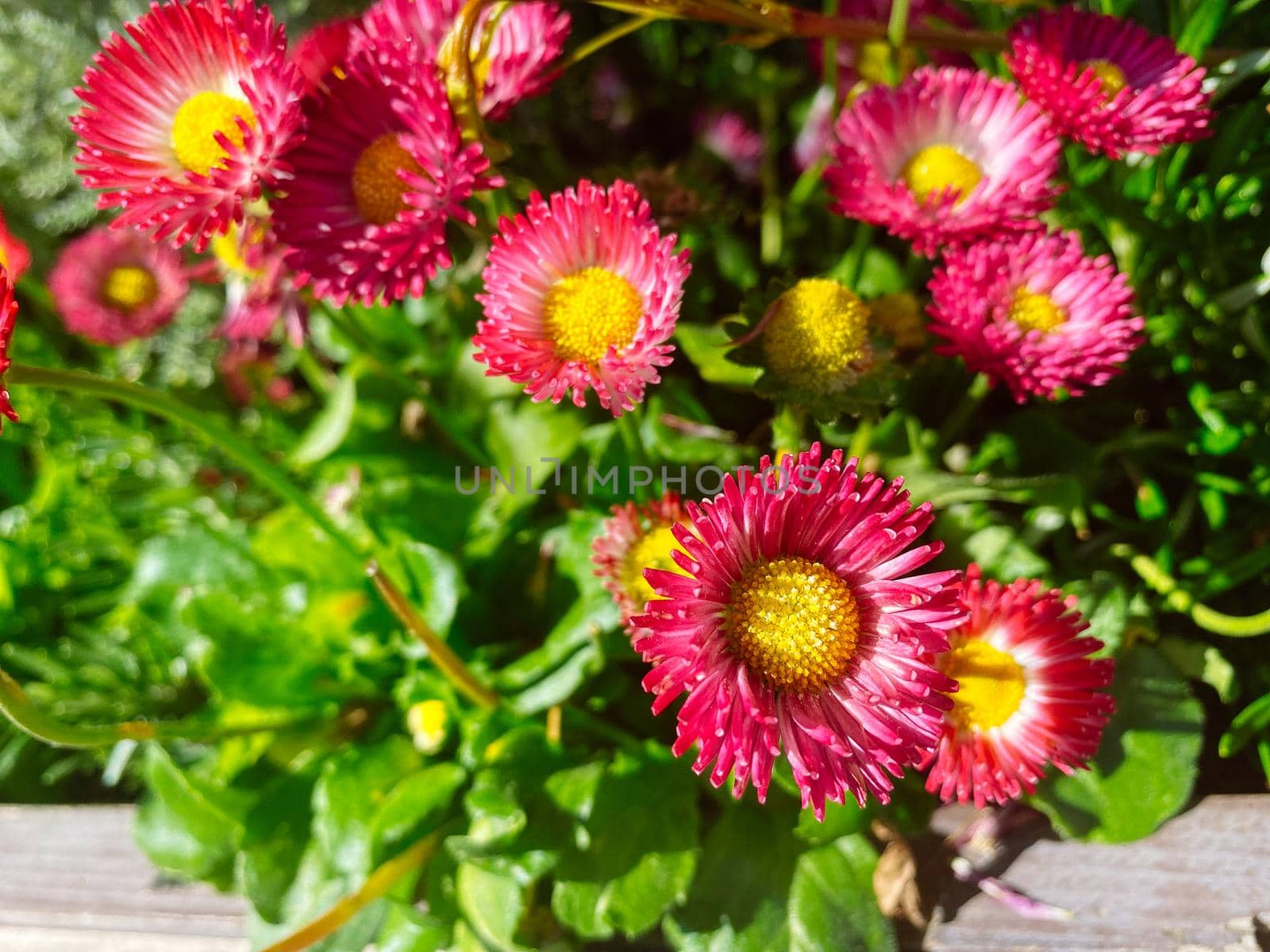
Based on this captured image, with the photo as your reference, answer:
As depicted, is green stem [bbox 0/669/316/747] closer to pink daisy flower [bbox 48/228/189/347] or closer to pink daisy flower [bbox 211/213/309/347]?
pink daisy flower [bbox 211/213/309/347]

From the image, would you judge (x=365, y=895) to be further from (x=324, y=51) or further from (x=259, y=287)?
(x=324, y=51)

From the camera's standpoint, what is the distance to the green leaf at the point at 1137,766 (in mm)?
681

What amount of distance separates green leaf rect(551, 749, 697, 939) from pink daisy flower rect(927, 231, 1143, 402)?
1.49 ft

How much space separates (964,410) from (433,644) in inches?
20.7

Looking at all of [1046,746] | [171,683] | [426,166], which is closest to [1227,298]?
[1046,746]

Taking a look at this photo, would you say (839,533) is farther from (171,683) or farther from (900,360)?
(171,683)

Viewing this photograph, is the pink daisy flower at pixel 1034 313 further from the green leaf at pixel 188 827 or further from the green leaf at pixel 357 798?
the green leaf at pixel 188 827

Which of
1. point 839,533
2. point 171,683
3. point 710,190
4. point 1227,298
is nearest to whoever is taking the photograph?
point 839,533

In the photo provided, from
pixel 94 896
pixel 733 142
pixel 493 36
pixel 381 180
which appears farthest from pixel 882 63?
pixel 94 896

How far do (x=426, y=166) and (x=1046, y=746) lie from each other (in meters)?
0.63

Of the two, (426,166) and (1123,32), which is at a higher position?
(1123,32)

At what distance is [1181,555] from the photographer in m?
0.79

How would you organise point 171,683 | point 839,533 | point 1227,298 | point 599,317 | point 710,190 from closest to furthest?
point 839,533, point 599,317, point 1227,298, point 710,190, point 171,683

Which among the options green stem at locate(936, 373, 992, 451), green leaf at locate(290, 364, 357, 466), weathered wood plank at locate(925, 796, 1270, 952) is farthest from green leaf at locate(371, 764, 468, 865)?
green stem at locate(936, 373, 992, 451)
